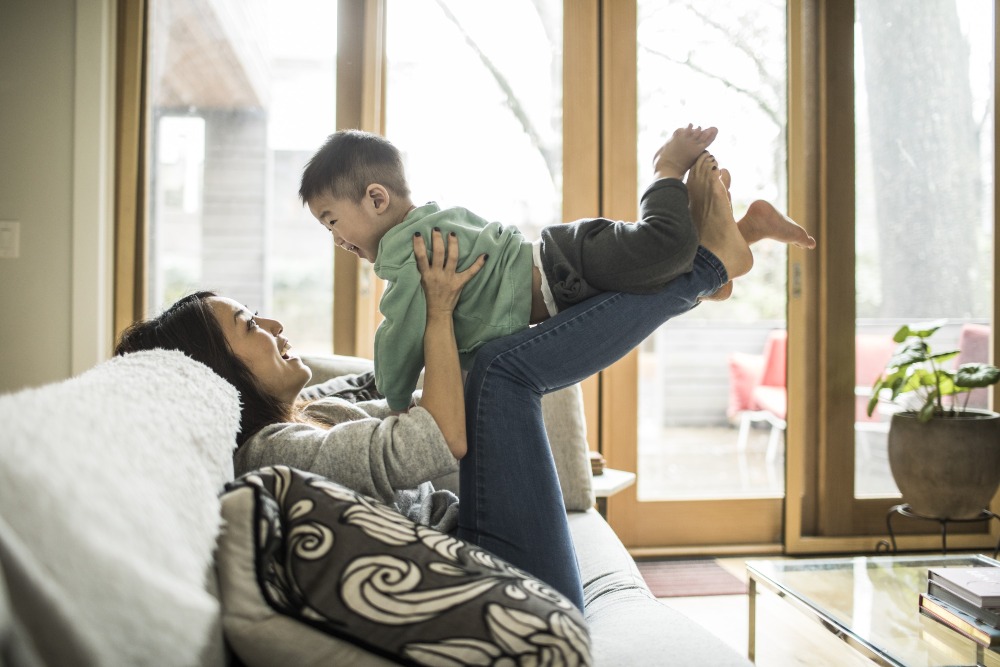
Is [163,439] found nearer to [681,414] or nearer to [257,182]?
[257,182]

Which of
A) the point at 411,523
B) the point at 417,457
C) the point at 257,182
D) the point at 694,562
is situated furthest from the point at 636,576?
the point at 257,182

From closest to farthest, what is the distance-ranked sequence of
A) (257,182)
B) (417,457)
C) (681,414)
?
(417,457)
(257,182)
(681,414)

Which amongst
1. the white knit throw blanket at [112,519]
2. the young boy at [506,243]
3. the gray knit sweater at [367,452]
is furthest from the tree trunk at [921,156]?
the white knit throw blanket at [112,519]

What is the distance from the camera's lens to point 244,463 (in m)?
1.13

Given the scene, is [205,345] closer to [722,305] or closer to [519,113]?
[519,113]

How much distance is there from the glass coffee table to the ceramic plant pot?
57 cm

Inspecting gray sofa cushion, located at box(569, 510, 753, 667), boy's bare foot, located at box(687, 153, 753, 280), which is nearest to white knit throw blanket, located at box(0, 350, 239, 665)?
gray sofa cushion, located at box(569, 510, 753, 667)

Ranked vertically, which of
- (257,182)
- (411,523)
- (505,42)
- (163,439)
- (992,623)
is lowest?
(992,623)

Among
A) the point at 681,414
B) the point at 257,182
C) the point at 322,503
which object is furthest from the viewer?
the point at 681,414

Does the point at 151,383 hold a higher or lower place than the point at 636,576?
higher

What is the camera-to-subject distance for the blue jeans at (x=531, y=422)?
110 centimetres

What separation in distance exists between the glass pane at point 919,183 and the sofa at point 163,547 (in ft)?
7.78

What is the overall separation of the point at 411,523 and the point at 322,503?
11 cm

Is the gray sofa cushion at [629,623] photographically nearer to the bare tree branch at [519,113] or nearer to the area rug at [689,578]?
the area rug at [689,578]
